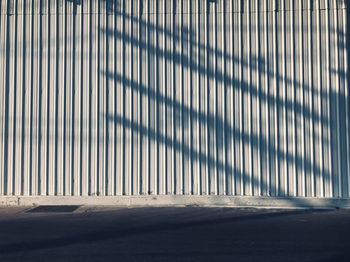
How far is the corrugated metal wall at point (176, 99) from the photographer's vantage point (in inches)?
536

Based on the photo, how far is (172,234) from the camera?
9.82m

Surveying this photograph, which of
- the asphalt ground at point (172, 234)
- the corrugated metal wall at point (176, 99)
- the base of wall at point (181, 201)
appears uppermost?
the corrugated metal wall at point (176, 99)

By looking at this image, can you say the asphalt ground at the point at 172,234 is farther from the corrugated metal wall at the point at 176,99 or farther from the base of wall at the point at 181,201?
the corrugated metal wall at the point at 176,99

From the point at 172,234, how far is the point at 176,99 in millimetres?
4868

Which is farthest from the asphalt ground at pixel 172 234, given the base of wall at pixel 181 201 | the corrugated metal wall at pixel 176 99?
the corrugated metal wall at pixel 176 99

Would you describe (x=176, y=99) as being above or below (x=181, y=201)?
above

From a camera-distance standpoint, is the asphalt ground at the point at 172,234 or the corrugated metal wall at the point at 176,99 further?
the corrugated metal wall at the point at 176,99

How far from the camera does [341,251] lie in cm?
836

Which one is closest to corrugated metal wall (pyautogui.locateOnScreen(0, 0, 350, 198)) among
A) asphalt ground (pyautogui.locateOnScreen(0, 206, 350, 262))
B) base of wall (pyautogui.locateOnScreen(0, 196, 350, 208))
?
base of wall (pyautogui.locateOnScreen(0, 196, 350, 208))

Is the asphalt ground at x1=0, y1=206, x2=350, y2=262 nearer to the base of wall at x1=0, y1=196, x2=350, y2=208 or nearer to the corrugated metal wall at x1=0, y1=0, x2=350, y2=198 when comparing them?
the base of wall at x1=0, y1=196, x2=350, y2=208

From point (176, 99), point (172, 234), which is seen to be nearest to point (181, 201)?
point (176, 99)

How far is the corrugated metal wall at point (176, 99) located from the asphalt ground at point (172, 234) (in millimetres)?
1046

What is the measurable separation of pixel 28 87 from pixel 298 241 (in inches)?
331

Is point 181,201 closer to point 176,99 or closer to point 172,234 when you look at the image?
point 176,99
